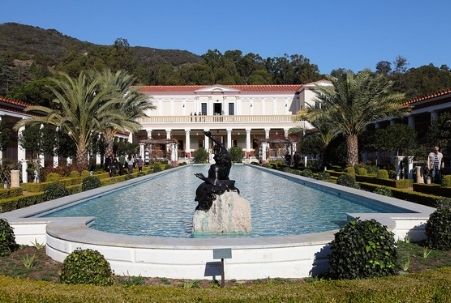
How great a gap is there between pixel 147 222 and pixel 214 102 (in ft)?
155

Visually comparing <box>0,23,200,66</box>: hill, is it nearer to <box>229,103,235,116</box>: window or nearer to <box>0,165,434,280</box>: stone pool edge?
<box>229,103,235,116</box>: window

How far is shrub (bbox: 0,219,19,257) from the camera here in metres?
7.71

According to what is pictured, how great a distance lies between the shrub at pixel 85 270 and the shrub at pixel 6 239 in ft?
8.89

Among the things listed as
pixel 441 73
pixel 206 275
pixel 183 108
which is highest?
pixel 441 73

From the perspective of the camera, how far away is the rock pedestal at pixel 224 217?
880 cm

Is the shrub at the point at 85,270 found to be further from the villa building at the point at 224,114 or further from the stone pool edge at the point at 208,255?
the villa building at the point at 224,114

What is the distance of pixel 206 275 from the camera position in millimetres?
6238

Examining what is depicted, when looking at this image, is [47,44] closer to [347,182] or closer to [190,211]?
[347,182]

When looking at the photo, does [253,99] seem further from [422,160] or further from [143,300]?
[143,300]

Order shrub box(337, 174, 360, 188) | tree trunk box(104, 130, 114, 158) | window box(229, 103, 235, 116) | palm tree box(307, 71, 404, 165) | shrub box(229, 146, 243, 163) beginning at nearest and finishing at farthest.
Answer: shrub box(337, 174, 360, 188)
palm tree box(307, 71, 404, 165)
tree trunk box(104, 130, 114, 158)
shrub box(229, 146, 243, 163)
window box(229, 103, 235, 116)

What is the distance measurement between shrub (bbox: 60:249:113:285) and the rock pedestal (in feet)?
11.0

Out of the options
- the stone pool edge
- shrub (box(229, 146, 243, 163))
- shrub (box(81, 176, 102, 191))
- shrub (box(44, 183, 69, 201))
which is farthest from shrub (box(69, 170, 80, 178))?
shrub (box(229, 146, 243, 163))

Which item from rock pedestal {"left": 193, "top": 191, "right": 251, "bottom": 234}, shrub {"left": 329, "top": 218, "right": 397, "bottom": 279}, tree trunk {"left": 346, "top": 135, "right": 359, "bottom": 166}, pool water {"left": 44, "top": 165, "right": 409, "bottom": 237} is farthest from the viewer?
tree trunk {"left": 346, "top": 135, "right": 359, "bottom": 166}

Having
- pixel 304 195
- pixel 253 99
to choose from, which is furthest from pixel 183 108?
pixel 304 195
